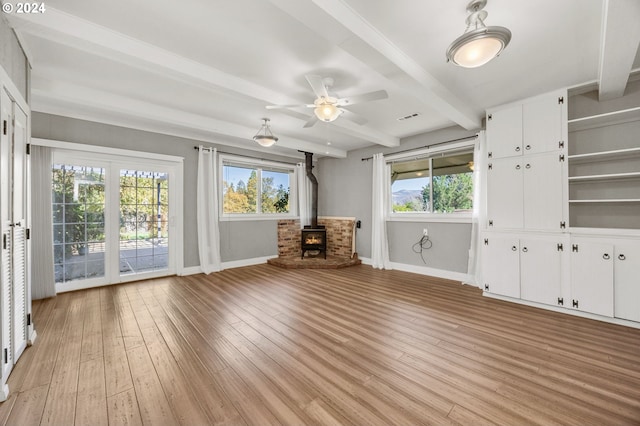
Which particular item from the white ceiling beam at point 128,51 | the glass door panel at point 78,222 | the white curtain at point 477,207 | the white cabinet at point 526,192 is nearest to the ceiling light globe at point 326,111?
the white ceiling beam at point 128,51

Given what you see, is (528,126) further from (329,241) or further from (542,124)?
(329,241)

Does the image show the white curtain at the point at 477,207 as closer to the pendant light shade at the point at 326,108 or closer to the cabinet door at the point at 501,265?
the cabinet door at the point at 501,265

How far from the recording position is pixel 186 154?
493 centimetres

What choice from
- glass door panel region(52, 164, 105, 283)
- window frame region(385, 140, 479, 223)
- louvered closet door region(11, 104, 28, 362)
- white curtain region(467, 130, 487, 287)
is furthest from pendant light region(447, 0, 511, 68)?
glass door panel region(52, 164, 105, 283)

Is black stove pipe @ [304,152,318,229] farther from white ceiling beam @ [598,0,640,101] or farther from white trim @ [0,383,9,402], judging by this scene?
white trim @ [0,383,9,402]

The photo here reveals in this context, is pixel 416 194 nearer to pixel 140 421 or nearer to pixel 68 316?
pixel 140 421

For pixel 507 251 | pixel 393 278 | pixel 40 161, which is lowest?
pixel 393 278

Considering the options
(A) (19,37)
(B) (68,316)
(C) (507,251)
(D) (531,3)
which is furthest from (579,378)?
(A) (19,37)

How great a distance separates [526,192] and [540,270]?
38.6 inches

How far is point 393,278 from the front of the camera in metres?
4.61

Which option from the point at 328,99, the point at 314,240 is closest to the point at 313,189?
the point at 314,240

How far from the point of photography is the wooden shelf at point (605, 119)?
2820mm

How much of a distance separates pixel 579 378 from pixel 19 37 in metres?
5.11

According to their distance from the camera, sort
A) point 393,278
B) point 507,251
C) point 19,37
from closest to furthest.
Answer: point 19,37 → point 507,251 → point 393,278
